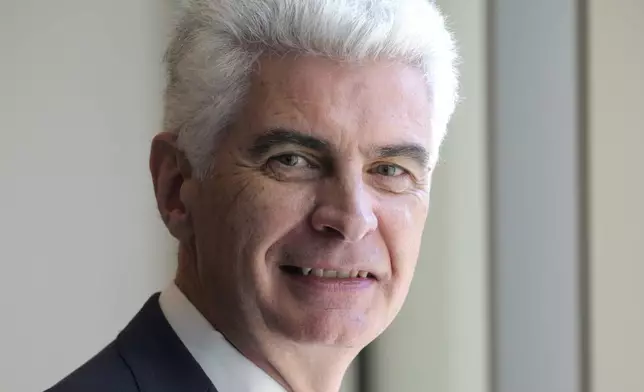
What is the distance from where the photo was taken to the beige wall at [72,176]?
1940 mm

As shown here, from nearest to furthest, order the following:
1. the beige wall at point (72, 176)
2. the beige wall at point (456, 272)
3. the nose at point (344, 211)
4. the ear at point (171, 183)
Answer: the nose at point (344, 211), the ear at point (171, 183), the beige wall at point (456, 272), the beige wall at point (72, 176)

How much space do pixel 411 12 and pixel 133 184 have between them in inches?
47.7

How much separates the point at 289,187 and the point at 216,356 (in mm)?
246

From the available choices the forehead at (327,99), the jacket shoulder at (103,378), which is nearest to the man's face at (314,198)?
the forehead at (327,99)

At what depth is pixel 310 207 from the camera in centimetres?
99

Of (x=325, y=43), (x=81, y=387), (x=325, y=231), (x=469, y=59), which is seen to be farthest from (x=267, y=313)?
(x=469, y=59)

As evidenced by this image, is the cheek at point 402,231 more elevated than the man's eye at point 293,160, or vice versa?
the man's eye at point 293,160

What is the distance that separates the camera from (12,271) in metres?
1.96

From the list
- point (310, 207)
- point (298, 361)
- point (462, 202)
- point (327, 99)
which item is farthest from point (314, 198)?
point (462, 202)

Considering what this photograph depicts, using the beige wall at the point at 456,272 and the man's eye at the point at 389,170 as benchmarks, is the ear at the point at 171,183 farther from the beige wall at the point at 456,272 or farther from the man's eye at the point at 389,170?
the beige wall at the point at 456,272

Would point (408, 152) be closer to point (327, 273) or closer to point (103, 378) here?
point (327, 273)

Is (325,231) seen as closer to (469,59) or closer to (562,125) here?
(562,125)
